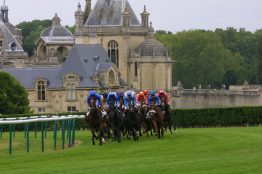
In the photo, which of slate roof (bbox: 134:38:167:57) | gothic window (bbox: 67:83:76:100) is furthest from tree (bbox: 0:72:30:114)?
slate roof (bbox: 134:38:167:57)

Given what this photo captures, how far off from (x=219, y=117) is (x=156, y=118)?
17791 mm

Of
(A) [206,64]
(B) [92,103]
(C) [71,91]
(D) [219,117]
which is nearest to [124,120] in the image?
(B) [92,103]

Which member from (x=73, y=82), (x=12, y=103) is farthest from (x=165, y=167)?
(x=73, y=82)

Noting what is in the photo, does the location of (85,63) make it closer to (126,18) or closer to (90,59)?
(90,59)

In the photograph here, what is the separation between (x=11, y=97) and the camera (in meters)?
99.4

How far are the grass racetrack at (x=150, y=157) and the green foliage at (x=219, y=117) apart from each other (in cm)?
1692

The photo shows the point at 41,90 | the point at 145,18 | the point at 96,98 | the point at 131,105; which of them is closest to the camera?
the point at 96,98

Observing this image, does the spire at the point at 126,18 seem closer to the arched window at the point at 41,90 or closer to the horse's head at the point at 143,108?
the arched window at the point at 41,90

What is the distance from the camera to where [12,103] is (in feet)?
321

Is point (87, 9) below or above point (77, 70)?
above

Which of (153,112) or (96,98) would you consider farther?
(153,112)

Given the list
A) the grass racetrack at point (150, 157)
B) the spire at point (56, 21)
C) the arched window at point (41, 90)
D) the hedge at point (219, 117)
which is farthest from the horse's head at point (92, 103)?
the spire at point (56, 21)

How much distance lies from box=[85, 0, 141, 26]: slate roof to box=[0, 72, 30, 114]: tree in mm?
31938

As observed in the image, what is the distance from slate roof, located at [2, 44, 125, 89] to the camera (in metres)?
118
